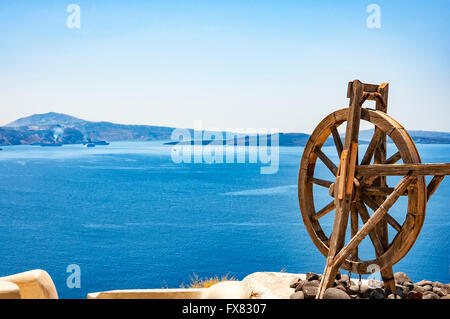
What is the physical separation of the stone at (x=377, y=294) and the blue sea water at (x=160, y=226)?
50.1 feet

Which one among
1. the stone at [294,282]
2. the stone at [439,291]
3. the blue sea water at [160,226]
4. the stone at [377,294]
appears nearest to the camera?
the stone at [377,294]

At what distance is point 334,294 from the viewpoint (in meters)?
6.29

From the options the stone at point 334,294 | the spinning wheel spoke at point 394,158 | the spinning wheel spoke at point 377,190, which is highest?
the spinning wheel spoke at point 394,158

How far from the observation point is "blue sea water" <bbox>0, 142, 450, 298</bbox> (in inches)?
1495

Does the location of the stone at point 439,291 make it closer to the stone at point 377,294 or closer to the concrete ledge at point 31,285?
the stone at point 377,294

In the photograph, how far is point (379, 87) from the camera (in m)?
6.96

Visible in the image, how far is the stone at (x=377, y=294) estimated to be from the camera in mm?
6758

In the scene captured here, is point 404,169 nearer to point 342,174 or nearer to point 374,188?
point 374,188

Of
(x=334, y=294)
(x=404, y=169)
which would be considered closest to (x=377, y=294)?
(x=334, y=294)

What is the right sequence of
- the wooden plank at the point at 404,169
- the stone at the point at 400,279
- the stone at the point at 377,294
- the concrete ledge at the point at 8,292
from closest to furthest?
the concrete ledge at the point at 8,292 → the wooden plank at the point at 404,169 → the stone at the point at 377,294 → the stone at the point at 400,279

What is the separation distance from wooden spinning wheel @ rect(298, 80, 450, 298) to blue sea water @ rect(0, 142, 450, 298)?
608 inches

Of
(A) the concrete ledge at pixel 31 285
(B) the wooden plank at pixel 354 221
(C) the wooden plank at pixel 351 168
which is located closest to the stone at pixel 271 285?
(B) the wooden plank at pixel 354 221

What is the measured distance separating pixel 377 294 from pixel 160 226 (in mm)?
45351
